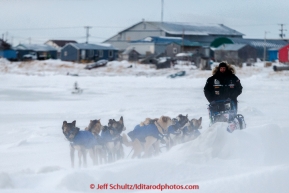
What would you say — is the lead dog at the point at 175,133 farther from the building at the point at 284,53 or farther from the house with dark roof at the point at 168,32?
the house with dark roof at the point at 168,32

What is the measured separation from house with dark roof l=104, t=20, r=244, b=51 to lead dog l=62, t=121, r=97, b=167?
6055cm

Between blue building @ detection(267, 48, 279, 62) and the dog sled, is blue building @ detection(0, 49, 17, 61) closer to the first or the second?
blue building @ detection(267, 48, 279, 62)

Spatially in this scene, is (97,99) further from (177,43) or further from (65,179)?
(177,43)

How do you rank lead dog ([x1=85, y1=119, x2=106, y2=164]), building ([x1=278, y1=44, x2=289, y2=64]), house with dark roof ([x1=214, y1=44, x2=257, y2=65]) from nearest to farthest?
lead dog ([x1=85, y1=119, x2=106, y2=164]), building ([x1=278, y1=44, x2=289, y2=64]), house with dark roof ([x1=214, y1=44, x2=257, y2=65])

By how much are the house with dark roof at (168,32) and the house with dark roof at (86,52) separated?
29.3 ft

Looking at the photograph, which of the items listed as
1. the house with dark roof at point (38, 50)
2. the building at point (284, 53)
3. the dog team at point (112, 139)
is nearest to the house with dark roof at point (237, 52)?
the building at point (284, 53)

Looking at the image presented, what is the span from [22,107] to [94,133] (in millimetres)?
10923

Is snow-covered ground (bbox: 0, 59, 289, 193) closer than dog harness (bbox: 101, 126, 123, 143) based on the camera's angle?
Yes

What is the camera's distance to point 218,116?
7.82 m

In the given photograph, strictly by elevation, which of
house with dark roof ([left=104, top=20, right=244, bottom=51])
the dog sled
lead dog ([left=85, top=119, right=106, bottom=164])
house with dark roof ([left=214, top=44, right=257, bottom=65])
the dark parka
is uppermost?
the dark parka

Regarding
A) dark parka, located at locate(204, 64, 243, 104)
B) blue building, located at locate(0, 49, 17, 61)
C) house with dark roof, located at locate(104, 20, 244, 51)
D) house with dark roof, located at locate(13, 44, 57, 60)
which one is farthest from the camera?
house with dark roof, located at locate(104, 20, 244, 51)

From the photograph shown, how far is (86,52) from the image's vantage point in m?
58.9

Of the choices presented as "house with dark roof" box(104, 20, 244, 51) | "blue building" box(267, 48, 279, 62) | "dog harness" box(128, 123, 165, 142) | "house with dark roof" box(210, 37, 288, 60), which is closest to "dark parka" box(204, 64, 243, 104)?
"dog harness" box(128, 123, 165, 142)

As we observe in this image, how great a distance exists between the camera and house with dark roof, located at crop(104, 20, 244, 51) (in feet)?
225
